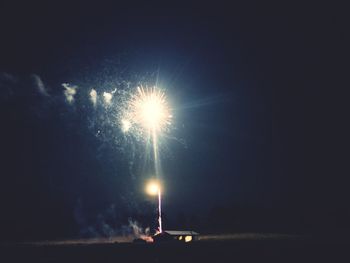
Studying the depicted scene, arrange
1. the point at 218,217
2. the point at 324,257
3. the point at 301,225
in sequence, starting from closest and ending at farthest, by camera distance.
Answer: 1. the point at 324,257
2. the point at 301,225
3. the point at 218,217

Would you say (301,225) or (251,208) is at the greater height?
(251,208)

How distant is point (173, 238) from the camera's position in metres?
77.2

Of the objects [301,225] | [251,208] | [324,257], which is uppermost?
[251,208]

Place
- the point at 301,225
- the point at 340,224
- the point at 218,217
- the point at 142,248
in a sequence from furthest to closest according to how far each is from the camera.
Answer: the point at 218,217
the point at 301,225
the point at 340,224
the point at 142,248

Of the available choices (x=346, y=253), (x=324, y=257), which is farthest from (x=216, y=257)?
(x=346, y=253)

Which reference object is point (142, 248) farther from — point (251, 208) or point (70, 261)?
point (251, 208)

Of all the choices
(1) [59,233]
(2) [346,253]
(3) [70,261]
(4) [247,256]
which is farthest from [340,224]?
(1) [59,233]

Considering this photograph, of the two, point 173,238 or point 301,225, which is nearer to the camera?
point 173,238

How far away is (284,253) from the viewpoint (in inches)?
1943

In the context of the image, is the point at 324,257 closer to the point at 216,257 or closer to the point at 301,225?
the point at 216,257

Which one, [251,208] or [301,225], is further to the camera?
[251,208]

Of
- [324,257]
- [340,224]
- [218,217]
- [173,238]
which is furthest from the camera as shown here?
[218,217]

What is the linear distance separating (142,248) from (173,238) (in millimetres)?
19214

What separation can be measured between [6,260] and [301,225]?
99.2 meters
